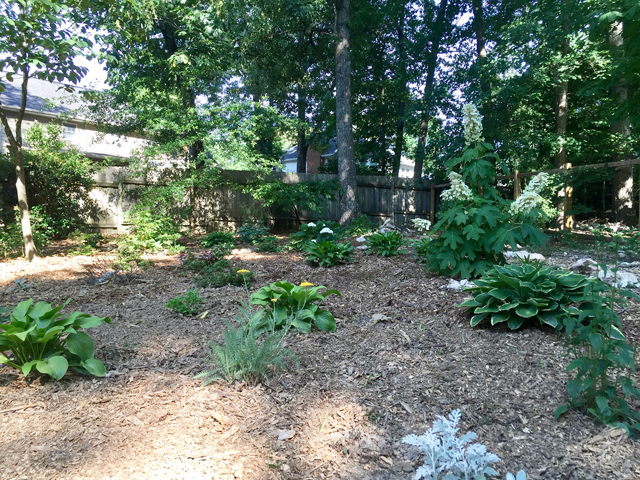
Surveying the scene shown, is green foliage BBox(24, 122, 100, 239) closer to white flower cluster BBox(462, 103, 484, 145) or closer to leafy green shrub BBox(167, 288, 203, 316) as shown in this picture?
leafy green shrub BBox(167, 288, 203, 316)

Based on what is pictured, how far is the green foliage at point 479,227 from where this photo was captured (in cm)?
376

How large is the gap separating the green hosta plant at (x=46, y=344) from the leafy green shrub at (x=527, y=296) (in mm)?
2712

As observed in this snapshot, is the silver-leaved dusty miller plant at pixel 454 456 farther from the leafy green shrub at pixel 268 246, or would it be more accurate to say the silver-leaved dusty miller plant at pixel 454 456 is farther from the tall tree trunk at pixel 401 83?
the tall tree trunk at pixel 401 83

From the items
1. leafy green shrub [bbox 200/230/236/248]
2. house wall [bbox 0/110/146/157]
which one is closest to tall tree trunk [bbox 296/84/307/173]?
house wall [bbox 0/110/146/157]

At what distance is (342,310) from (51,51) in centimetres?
423

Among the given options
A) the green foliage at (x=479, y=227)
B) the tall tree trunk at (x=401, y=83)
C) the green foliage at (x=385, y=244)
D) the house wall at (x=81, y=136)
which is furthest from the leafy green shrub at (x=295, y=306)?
the house wall at (x=81, y=136)

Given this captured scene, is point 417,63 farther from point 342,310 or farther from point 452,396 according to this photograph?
point 452,396

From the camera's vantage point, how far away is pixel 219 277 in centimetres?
486

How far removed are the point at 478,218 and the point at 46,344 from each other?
141 inches

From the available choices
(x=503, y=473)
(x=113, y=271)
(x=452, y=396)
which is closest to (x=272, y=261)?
(x=113, y=271)

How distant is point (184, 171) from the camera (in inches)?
349

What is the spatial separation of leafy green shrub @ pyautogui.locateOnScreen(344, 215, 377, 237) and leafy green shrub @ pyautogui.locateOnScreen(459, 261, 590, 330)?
496cm

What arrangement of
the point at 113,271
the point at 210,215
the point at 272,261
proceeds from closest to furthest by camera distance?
the point at 113,271
the point at 272,261
the point at 210,215

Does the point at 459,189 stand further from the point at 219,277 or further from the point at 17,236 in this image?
the point at 17,236
